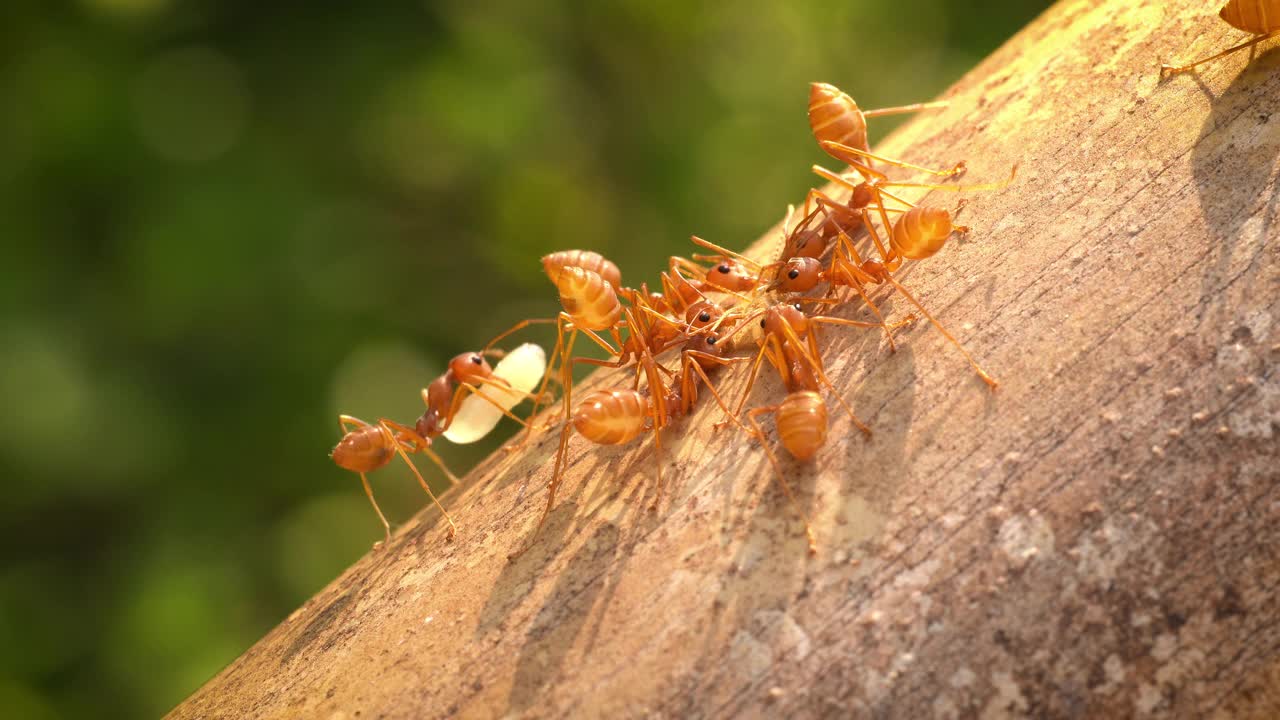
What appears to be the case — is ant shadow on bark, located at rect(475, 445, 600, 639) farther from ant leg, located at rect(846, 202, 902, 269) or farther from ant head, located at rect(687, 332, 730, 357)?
ant leg, located at rect(846, 202, 902, 269)

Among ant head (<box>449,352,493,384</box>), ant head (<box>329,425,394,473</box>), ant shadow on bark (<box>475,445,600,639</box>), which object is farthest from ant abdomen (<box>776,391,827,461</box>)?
ant head (<box>329,425,394,473</box>)

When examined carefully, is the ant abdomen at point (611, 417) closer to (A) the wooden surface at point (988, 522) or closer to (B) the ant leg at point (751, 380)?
(A) the wooden surface at point (988, 522)

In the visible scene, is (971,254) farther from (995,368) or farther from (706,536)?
(706,536)

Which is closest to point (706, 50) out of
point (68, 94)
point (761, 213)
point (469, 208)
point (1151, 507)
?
point (761, 213)

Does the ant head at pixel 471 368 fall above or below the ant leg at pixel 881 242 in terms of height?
above

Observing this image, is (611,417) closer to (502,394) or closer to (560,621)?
(560,621)

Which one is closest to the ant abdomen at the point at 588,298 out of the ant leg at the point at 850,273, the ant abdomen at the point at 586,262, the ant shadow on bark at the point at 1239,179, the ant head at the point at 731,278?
the ant abdomen at the point at 586,262
